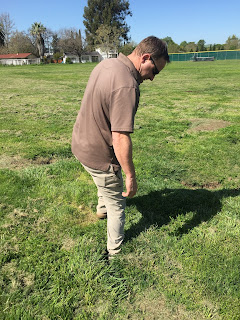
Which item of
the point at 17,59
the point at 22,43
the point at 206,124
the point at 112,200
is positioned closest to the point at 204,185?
the point at 112,200

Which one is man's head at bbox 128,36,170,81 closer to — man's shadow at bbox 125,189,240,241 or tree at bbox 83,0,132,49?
man's shadow at bbox 125,189,240,241

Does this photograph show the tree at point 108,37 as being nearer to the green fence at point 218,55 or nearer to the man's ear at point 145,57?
the green fence at point 218,55

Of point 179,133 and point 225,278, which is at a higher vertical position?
point 179,133

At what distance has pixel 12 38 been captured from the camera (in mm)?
77875

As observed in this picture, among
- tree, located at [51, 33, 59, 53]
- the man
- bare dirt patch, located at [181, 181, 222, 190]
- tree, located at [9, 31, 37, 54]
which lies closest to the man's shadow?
bare dirt patch, located at [181, 181, 222, 190]

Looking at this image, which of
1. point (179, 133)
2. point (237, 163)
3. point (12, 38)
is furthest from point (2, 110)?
point (12, 38)

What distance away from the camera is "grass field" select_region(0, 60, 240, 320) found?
6.62 ft

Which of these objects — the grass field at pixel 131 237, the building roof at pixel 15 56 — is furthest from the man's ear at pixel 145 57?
the building roof at pixel 15 56

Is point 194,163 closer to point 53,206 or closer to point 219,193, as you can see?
point 219,193

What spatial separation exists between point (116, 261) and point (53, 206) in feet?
3.95

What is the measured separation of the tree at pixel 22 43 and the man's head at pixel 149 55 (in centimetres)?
8836

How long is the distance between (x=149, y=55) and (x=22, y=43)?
302 ft

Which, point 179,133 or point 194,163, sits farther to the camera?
point 179,133

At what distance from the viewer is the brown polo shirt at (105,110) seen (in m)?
1.83
